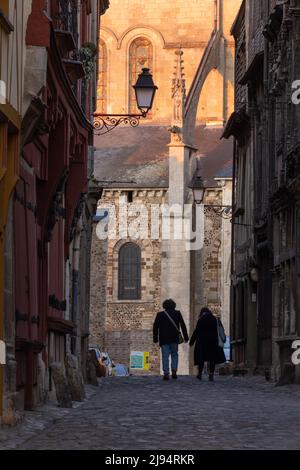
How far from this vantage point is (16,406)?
13.1 meters

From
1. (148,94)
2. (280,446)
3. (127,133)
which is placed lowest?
(280,446)

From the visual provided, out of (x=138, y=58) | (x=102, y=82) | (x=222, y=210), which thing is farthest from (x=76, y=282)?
(x=138, y=58)

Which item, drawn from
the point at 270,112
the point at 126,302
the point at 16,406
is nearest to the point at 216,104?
the point at 126,302

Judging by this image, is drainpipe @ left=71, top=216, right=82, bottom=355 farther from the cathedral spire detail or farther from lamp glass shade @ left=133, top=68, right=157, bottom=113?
the cathedral spire detail

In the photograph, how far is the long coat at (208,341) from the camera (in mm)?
26625

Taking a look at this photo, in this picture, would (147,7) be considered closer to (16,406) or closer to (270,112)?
(270,112)

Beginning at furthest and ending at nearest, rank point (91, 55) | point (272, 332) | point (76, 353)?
point (272, 332) < point (76, 353) < point (91, 55)

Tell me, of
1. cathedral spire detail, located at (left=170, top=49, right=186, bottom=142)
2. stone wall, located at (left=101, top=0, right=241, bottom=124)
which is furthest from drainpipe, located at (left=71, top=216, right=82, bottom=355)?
stone wall, located at (left=101, top=0, right=241, bottom=124)

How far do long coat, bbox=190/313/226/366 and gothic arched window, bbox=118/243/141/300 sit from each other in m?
39.5

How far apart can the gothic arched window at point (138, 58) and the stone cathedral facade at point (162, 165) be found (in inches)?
2.0

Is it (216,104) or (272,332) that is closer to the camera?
(272,332)

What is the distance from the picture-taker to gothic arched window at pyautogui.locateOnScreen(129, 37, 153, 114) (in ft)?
235

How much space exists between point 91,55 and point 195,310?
4090cm

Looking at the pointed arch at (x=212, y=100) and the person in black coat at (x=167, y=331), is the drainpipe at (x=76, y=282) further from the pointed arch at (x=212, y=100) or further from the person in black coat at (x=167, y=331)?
the pointed arch at (x=212, y=100)
